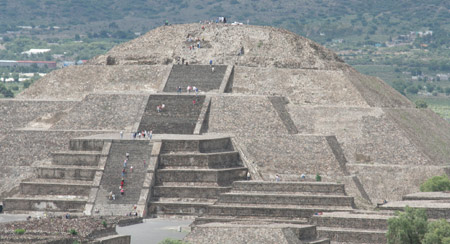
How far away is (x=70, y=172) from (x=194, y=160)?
5898 millimetres

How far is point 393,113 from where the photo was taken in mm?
71438

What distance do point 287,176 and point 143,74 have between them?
1507 centimetres

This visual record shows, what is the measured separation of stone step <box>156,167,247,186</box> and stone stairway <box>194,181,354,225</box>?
3240 millimetres

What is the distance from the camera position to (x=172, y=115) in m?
68.6

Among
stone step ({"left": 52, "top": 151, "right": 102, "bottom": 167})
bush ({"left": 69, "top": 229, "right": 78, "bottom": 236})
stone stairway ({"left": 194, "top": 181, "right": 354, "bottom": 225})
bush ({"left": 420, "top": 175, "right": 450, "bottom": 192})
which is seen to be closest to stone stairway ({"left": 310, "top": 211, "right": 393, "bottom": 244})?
stone stairway ({"left": 194, "top": 181, "right": 354, "bottom": 225})

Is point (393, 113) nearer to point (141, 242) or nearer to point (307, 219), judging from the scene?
point (307, 219)

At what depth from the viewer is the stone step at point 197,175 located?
200 feet

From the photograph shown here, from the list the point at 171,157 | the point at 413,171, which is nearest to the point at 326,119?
the point at 413,171

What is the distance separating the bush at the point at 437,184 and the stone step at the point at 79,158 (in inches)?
606

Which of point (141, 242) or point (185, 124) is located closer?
point (141, 242)

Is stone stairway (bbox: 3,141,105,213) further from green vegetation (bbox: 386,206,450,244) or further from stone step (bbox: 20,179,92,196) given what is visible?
green vegetation (bbox: 386,206,450,244)

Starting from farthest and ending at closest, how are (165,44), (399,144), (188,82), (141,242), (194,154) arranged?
(165,44) → (188,82) → (399,144) → (194,154) → (141,242)

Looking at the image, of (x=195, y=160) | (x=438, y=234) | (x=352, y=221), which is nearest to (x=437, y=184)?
(x=195, y=160)

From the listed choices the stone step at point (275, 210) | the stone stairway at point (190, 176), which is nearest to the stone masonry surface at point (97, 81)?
the stone stairway at point (190, 176)
